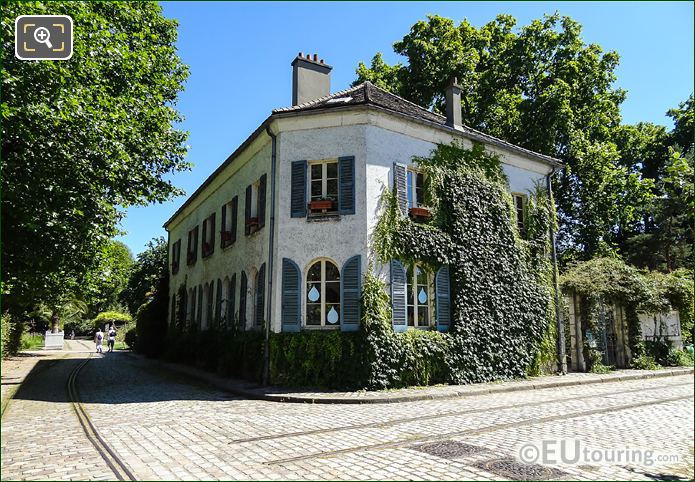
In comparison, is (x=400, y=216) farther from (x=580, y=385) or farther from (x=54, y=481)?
(x=54, y=481)

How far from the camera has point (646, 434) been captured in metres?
7.82

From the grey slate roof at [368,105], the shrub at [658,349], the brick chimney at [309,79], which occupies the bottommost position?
the shrub at [658,349]

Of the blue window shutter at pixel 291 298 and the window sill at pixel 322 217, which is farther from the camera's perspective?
the window sill at pixel 322 217

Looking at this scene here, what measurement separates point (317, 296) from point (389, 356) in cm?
264

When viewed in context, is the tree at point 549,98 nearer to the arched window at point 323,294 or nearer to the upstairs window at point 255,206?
the upstairs window at point 255,206

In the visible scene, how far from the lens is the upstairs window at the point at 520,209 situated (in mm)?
18594

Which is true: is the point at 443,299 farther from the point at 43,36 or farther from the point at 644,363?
the point at 43,36

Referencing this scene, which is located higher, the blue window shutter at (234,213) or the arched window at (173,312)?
the blue window shutter at (234,213)

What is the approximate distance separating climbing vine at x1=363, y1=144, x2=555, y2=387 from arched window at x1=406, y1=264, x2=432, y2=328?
38cm

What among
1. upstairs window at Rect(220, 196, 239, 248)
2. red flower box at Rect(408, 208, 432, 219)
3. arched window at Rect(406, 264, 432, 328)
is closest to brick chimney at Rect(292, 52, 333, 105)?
→ upstairs window at Rect(220, 196, 239, 248)

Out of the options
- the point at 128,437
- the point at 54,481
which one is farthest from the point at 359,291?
the point at 54,481

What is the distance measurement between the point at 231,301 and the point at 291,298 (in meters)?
5.35

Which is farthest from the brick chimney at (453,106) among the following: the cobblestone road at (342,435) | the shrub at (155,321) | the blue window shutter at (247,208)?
the shrub at (155,321)

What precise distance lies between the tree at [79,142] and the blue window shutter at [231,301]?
405cm
